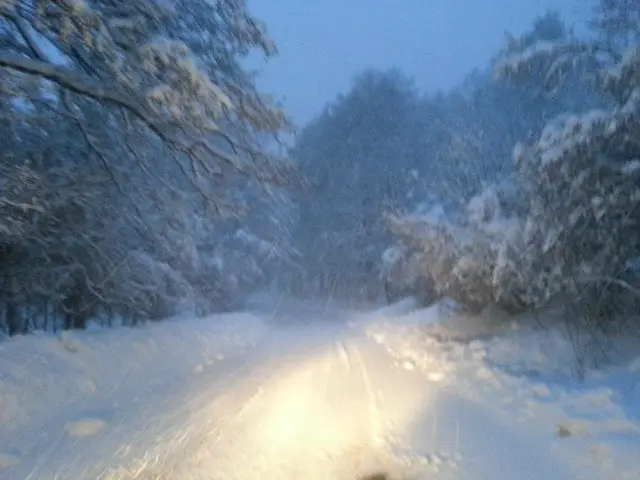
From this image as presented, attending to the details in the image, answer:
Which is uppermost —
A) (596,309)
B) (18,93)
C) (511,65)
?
(511,65)

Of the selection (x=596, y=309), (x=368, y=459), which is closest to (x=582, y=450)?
(x=368, y=459)

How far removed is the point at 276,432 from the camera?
258 inches

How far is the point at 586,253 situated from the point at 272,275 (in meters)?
31.1

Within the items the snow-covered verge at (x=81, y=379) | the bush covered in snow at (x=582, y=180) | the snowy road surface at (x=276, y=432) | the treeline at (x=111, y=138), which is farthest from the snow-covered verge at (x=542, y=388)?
the snow-covered verge at (x=81, y=379)

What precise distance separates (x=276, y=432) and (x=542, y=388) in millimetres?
3881

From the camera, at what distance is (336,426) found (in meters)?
6.75

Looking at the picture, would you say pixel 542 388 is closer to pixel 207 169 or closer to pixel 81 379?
pixel 207 169

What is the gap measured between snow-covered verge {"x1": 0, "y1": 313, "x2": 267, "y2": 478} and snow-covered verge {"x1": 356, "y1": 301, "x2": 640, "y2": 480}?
4675 mm

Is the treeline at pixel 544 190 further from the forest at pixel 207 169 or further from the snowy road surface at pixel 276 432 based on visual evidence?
the snowy road surface at pixel 276 432

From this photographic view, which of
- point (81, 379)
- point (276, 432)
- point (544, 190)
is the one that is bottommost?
point (276, 432)

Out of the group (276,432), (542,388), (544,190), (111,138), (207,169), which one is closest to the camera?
(276,432)

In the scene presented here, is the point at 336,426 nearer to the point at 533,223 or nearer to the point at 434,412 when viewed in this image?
the point at 434,412

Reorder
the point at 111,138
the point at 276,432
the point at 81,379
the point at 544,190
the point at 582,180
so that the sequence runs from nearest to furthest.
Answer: the point at 276,432
the point at 582,180
the point at 81,379
the point at 544,190
the point at 111,138

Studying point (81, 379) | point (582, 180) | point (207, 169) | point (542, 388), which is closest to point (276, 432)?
point (207, 169)
